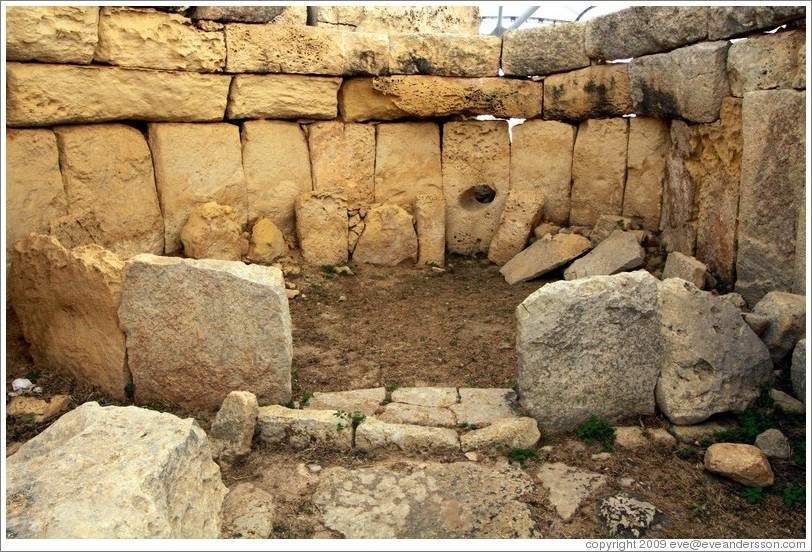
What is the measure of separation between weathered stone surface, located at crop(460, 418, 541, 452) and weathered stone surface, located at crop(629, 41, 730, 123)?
3.33 m

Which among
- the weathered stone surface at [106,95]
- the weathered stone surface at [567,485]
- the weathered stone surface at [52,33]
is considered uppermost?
the weathered stone surface at [52,33]

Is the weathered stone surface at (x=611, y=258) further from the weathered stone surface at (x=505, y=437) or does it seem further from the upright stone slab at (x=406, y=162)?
the weathered stone surface at (x=505, y=437)

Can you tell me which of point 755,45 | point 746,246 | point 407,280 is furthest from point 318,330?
point 755,45

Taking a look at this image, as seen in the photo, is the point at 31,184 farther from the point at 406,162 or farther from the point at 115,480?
the point at 406,162

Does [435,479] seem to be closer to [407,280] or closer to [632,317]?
[632,317]

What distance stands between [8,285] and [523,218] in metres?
4.69

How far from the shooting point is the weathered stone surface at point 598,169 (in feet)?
24.3

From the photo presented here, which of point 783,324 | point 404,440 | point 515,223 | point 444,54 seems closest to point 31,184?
point 404,440

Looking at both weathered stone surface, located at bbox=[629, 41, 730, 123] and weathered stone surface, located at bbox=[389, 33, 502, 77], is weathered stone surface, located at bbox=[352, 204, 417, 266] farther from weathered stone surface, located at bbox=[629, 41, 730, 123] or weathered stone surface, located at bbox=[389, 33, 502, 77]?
weathered stone surface, located at bbox=[629, 41, 730, 123]

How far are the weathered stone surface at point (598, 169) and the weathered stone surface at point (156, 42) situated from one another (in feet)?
12.0

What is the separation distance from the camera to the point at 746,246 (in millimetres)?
5434

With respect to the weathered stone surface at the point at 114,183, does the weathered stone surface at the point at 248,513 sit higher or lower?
lower

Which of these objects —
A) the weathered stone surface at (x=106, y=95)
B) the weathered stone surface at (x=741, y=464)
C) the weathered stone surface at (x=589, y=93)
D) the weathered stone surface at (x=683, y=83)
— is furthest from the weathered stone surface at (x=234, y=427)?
the weathered stone surface at (x=589, y=93)

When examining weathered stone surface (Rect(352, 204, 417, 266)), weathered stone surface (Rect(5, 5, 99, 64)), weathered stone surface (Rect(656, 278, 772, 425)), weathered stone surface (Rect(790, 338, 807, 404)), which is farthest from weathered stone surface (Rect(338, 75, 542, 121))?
weathered stone surface (Rect(790, 338, 807, 404))
